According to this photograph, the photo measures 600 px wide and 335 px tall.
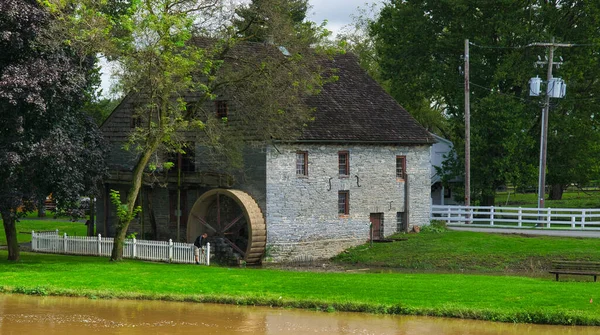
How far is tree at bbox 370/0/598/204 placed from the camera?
50656 mm

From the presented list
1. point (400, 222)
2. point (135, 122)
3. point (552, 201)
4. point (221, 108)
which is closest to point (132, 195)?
point (221, 108)

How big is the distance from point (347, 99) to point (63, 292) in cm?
2005

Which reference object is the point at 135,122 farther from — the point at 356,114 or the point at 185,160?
the point at 356,114

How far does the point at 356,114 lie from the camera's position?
43375 millimetres

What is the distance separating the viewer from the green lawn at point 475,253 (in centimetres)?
3791

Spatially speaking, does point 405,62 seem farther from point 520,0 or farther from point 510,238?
point 510,238

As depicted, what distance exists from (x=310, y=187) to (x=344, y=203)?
2540 millimetres

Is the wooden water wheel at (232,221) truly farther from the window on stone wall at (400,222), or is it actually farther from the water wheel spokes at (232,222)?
the window on stone wall at (400,222)

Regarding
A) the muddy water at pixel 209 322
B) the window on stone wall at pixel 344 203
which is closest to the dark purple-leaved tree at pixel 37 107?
the muddy water at pixel 209 322

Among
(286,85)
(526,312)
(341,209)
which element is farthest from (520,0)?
(526,312)

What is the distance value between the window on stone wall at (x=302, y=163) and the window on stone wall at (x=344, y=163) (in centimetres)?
206

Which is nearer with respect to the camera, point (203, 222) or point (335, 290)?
point (335, 290)

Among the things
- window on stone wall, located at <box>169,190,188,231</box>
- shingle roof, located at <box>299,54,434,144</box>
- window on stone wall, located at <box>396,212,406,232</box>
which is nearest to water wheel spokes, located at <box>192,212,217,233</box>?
window on stone wall, located at <box>169,190,188,231</box>

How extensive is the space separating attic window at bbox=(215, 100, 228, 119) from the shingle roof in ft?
11.3
